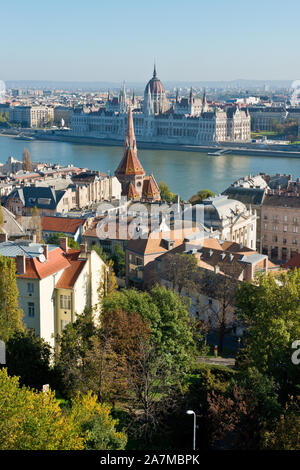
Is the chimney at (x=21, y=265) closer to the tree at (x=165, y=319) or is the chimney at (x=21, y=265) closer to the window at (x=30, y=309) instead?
the window at (x=30, y=309)

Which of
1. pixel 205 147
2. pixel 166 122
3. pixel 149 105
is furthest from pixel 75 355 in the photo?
pixel 149 105

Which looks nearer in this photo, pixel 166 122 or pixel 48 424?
pixel 48 424

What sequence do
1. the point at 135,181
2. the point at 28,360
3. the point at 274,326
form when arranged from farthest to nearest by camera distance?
the point at 135,181
the point at 28,360
the point at 274,326

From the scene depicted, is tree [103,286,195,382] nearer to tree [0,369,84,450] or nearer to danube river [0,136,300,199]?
tree [0,369,84,450]

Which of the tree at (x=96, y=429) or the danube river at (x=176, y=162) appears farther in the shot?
the danube river at (x=176, y=162)

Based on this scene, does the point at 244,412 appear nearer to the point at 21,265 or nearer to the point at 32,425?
the point at 32,425

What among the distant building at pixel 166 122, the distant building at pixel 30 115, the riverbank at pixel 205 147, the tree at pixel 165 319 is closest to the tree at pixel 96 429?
the tree at pixel 165 319
